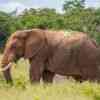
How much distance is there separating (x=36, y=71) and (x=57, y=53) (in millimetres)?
719

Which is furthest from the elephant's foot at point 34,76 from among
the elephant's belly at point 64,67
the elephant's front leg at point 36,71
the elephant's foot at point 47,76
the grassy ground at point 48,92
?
the grassy ground at point 48,92

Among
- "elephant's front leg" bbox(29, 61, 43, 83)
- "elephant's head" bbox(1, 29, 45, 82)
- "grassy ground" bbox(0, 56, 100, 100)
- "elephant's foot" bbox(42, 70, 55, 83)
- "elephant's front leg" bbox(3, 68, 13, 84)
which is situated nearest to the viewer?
"grassy ground" bbox(0, 56, 100, 100)

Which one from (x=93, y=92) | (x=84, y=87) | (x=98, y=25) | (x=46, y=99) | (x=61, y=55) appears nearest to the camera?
(x=46, y=99)

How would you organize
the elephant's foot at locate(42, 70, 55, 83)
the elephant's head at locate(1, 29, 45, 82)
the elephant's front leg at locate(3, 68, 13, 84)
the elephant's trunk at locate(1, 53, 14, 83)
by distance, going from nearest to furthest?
the elephant's front leg at locate(3, 68, 13, 84)
the elephant's trunk at locate(1, 53, 14, 83)
the elephant's head at locate(1, 29, 45, 82)
the elephant's foot at locate(42, 70, 55, 83)

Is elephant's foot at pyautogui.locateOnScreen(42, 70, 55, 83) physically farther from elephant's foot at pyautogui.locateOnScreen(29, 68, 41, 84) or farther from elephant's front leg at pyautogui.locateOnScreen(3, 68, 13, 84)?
elephant's front leg at pyautogui.locateOnScreen(3, 68, 13, 84)

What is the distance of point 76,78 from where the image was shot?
51.9 feet

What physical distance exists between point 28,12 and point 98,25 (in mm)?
27775

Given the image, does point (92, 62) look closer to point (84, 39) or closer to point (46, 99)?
point (84, 39)

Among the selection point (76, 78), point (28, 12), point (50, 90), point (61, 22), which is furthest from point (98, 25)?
point (50, 90)

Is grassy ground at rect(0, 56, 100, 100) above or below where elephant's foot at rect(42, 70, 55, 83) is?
above

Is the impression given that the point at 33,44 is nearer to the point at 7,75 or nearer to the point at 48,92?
the point at 7,75

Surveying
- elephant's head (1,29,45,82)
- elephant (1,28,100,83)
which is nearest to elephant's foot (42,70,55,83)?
elephant (1,28,100,83)

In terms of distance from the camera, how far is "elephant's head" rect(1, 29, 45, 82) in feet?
50.7

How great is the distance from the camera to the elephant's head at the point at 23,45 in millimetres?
15445
